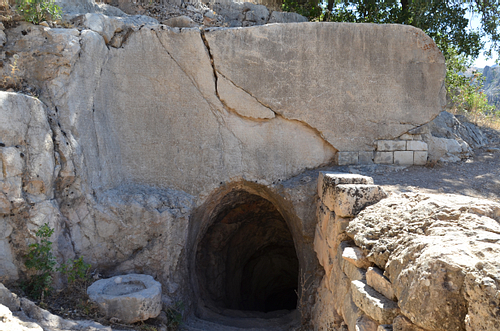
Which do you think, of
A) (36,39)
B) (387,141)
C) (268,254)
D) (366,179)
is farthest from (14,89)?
(268,254)

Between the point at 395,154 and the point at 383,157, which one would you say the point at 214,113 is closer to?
the point at 383,157

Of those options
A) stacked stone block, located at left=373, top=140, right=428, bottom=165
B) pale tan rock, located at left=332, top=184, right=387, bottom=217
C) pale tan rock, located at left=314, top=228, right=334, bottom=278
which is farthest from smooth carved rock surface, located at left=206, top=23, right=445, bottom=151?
pale tan rock, located at left=332, top=184, right=387, bottom=217

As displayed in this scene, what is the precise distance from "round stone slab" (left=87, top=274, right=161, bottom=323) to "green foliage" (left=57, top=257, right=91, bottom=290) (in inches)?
5.0

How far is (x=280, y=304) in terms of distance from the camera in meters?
9.01

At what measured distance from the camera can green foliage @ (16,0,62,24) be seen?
13.2 feet

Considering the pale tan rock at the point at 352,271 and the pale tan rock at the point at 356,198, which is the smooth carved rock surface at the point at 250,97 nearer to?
the pale tan rock at the point at 356,198

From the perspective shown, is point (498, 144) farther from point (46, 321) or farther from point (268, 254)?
point (46, 321)

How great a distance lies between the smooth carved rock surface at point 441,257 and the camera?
5.95 ft

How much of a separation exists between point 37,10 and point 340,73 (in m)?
3.73

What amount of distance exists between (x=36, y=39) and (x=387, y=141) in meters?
4.54

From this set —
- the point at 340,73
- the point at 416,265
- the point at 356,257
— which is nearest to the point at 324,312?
the point at 356,257

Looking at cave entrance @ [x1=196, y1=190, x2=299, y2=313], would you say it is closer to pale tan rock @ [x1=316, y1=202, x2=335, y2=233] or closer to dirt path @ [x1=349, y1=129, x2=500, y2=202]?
pale tan rock @ [x1=316, y1=202, x2=335, y2=233]

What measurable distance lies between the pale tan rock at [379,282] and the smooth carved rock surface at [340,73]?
93.9 inches

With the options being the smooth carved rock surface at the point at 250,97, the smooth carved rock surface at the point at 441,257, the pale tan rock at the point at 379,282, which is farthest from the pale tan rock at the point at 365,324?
the smooth carved rock surface at the point at 250,97
